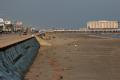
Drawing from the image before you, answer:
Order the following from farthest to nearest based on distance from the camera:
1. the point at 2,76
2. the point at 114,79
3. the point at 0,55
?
1. the point at 114,79
2. the point at 0,55
3. the point at 2,76

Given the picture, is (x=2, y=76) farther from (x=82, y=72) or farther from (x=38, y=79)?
(x=82, y=72)

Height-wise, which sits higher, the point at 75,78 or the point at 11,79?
the point at 11,79

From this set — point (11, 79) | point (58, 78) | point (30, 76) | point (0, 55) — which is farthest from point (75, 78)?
point (11, 79)

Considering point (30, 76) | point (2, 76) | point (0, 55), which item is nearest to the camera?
point (2, 76)

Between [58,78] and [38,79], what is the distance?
89 centimetres

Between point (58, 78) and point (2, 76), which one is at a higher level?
point (2, 76)

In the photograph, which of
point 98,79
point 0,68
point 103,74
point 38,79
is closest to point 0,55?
point 0,68

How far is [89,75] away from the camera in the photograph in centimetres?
1852

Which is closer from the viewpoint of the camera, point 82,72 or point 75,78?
point 75,78

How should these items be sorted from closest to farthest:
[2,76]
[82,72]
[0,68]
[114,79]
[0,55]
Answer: [2,76] → [0,68] → [0,55] → [114,79] → [82,72]

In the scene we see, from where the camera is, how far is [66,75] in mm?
18750

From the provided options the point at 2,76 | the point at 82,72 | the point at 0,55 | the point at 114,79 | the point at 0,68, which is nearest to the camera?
the point at 2,76

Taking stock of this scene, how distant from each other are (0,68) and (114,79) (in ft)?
22.1

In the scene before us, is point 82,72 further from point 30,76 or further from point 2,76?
point 2,76
